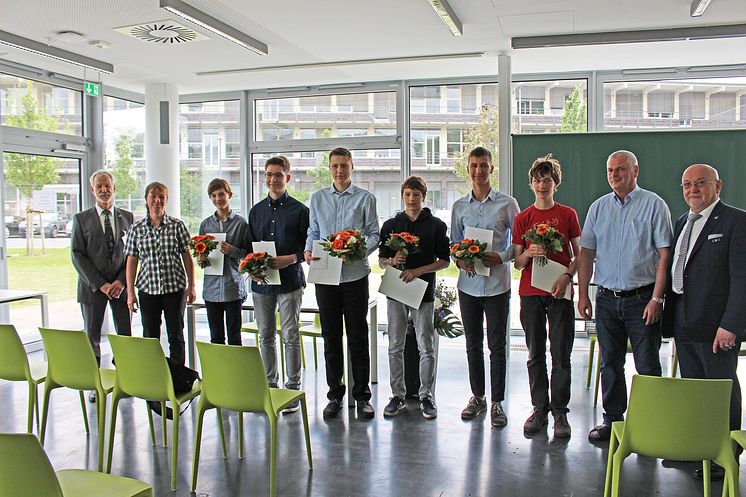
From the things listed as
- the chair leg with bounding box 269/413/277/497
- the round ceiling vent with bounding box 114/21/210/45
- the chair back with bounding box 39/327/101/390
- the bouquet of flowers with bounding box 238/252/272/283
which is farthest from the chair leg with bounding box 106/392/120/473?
the round ceiling vent with bounding box 114/21/210/45

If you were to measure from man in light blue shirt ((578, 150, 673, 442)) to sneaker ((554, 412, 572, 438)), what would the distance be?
6.4 inches

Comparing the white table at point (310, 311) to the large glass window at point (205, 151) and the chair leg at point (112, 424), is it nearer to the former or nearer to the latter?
the chair leg at point (112, 424)

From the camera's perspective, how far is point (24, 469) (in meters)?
2.14

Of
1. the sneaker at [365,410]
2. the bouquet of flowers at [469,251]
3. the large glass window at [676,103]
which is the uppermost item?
A: the large glass window at [676,103]

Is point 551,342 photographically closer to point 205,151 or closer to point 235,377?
point 235,377

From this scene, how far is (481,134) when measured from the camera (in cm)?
789

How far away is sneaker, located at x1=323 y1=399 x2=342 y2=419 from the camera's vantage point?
4.76m

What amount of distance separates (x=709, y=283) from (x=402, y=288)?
1.92 m

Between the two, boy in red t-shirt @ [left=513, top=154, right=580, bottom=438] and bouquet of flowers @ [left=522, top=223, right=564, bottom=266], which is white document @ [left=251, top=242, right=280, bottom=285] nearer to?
boy in red t-shirt @ [left=513, top=154, right=580, bottom=438]

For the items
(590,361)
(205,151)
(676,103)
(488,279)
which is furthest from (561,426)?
(205,151)

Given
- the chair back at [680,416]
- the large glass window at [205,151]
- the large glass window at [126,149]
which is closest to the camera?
the chair back at [680,416]

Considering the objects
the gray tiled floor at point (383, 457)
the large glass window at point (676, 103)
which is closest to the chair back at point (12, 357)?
the gray tiled floor at point (383, 457)

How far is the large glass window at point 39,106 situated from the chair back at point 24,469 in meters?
5.71

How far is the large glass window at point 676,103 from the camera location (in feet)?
23.8
